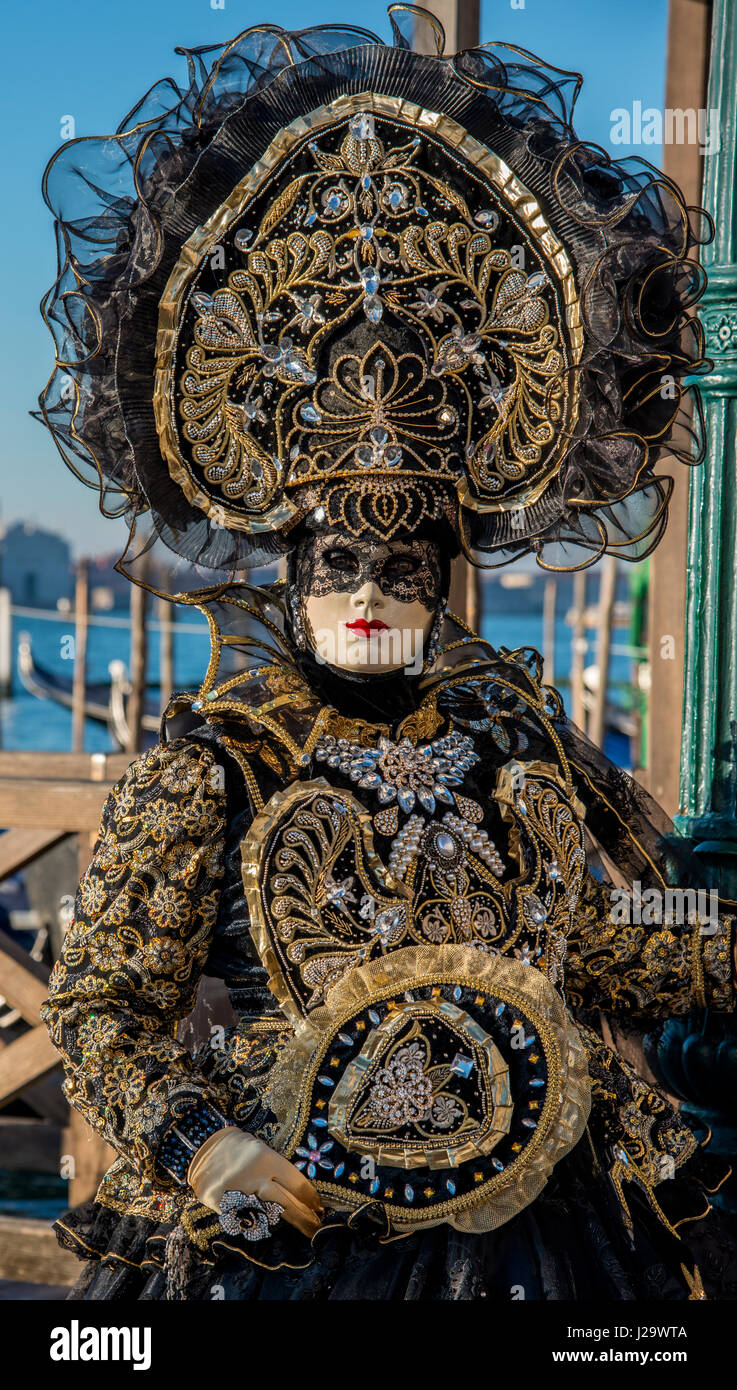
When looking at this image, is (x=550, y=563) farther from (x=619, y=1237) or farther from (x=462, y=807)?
(x=619, y=1237)

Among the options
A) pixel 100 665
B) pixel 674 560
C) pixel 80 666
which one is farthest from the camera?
pixel 100 665

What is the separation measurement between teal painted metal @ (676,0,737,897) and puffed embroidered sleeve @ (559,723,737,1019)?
23 cm

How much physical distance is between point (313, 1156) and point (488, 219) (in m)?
1.22

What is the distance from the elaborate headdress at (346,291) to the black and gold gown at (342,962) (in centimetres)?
29

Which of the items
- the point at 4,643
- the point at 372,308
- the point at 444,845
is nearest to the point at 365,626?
the point at 444,845

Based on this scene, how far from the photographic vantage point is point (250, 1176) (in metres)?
1.50

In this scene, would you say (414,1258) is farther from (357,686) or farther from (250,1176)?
(357,686)

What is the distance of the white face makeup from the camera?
5.55 ft

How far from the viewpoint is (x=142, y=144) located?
1.68 m

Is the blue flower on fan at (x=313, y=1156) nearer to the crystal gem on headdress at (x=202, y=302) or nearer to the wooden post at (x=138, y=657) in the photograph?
the crystal gem on headdress at (x=202, y=302)

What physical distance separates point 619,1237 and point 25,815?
160 cm

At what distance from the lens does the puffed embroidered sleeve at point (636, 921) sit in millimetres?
1893

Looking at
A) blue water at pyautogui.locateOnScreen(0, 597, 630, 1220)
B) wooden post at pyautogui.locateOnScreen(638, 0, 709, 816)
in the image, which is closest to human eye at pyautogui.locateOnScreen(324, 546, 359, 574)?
wooden post at pyautogui.locateOnScreen(638, 0, 709, 816)

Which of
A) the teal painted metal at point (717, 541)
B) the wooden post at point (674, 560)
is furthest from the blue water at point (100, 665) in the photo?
the teal painted metal at point (717, 541)
